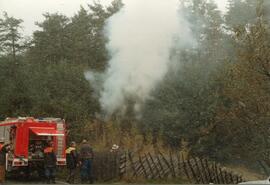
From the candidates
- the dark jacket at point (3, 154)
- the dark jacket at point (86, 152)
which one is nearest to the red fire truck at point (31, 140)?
the dark jacket at point (3, 154)

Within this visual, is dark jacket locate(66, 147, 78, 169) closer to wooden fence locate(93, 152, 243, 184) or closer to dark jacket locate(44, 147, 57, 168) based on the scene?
wooden fence locate(93, 152, 243, 184)

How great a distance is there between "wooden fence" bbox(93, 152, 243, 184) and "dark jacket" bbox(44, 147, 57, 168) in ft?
6.98

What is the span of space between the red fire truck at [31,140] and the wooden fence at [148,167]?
2240 mm

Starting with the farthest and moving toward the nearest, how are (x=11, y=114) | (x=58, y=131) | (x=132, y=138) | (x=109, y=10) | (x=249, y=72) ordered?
(x=109, y=10), (x=11, y=114), (x=132, y=138), (x=58, y=131), (x=249, y=72)

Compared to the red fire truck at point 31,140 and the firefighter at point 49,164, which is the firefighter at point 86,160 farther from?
→ the red fire truck at point 31,140

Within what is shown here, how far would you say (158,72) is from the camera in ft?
112

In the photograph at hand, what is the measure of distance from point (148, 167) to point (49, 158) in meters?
4.10

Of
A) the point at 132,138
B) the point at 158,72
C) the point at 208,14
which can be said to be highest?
the point at 208,14

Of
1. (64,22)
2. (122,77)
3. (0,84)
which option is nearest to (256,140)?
(122,77)

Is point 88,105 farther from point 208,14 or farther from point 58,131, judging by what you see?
point 208,14

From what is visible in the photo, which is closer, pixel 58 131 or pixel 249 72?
pixel 249 72

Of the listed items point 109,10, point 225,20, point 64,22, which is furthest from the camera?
point 64,22

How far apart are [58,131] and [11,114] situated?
11.3 meters

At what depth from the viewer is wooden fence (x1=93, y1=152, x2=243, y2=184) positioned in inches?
947
